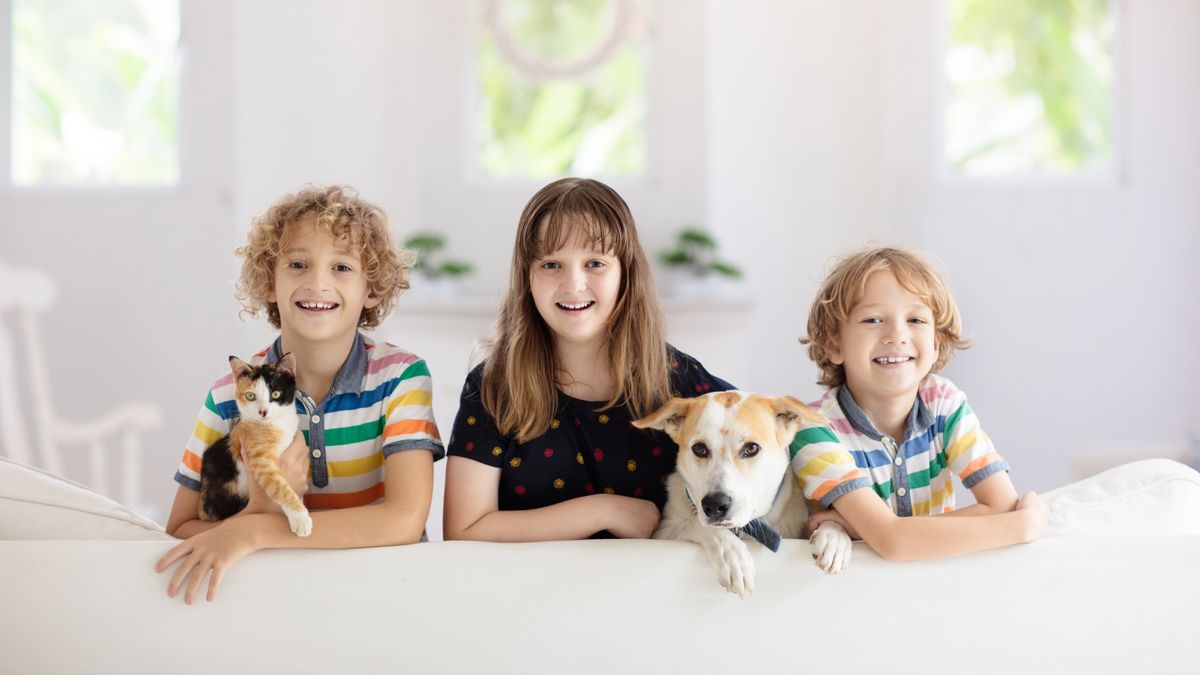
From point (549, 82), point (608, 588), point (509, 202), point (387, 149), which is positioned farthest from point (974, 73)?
point (608, 588)

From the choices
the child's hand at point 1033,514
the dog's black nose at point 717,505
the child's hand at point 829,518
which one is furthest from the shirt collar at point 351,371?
the child's hand at point 1033,514

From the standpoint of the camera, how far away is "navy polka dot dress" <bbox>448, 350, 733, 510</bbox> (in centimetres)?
151

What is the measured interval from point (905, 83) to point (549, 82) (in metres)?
1.51

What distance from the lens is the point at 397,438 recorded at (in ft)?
4.64

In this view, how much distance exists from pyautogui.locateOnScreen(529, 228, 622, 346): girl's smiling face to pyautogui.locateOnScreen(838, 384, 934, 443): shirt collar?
419 millimetres

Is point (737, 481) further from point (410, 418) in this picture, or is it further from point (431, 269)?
point (431, 269)

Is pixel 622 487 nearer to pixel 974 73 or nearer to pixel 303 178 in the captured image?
pixel 303 178

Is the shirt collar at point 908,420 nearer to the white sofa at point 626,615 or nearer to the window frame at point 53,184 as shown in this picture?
the white sofa at point 626,615

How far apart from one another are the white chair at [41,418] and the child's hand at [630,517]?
3.15 metres

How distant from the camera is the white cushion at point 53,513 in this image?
4.03 feet

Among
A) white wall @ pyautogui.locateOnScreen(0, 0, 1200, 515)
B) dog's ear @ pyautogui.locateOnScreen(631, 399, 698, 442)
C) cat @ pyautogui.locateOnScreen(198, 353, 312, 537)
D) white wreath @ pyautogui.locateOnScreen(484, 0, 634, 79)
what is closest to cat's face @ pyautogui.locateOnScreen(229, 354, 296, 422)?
cat @ pyautogui.locateOnScreen(198, 353, 312, 537)

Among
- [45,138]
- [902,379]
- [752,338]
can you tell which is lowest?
[752,338]

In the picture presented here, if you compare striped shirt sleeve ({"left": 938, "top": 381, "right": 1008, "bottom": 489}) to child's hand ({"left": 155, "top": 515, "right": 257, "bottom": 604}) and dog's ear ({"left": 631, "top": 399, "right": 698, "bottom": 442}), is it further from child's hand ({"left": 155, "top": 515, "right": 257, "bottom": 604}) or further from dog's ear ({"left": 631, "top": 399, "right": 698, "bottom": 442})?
child's hand ({"left": 155, "top": 515, "right": 257, "bottom": 604})

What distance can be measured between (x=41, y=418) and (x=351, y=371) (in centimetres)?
310
